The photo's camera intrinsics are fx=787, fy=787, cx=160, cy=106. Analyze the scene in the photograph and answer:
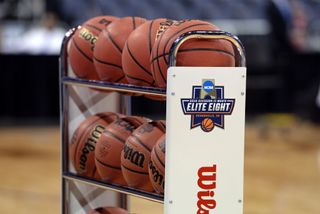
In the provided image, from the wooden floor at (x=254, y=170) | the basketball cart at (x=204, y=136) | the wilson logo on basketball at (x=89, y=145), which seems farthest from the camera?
the wooden floor at (x=254, y=170)

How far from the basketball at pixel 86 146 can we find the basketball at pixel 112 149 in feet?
0.28

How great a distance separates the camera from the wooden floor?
16.0ft

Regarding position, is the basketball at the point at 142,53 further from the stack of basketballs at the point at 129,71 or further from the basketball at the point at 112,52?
the basketball at the point at 112,52

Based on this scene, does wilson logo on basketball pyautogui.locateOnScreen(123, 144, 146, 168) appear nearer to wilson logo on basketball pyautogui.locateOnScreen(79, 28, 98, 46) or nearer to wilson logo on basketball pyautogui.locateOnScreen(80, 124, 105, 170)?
wilson logo on basketball pyautogui.locateOnScreen(80, 124, 105, 170)

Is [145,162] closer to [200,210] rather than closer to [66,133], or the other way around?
[200,210]

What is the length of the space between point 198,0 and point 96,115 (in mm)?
8915

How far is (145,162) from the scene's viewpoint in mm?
2688

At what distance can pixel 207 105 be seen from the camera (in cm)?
241

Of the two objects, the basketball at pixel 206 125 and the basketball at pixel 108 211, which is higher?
the basketball at pixel 206 125

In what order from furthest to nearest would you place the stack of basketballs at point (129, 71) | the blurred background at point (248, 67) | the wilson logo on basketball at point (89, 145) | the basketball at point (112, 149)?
the blurred background at point (248, 67) < the wilson logo on basketball at point (89, 145) < the basketball at point (112, 149) < the stack of basketballs at point (129, 71)

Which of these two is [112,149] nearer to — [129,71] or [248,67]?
[129,71]

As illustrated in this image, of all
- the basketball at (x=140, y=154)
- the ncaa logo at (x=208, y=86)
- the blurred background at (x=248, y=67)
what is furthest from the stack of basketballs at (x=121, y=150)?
the blurred background at (x=248, y=67)

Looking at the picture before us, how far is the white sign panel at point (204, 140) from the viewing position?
2.39 metres

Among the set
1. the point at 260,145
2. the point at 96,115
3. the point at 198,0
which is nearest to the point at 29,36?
the point at 198,0
